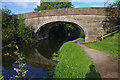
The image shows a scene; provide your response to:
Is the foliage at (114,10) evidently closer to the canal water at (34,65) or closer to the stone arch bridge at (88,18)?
the stone arch bridge at (88,18)

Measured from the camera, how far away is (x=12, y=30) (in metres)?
9.24

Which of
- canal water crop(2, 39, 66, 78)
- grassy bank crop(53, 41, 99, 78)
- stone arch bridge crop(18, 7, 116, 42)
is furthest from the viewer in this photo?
stone arch bridge crop(18, 7, 116, 42)

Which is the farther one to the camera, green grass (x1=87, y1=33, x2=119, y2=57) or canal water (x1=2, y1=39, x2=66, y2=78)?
green grass (x1=87, y1=33, x2=119, y2=57)

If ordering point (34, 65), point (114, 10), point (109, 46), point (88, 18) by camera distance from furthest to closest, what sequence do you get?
point (88, 18), point (114, 10), point (109, 46), point (34, 65)

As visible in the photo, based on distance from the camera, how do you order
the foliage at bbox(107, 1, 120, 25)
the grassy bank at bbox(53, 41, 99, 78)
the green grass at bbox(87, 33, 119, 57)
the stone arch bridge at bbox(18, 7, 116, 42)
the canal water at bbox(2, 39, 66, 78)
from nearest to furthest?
1. the grassy bank at bbox(53, 41, 99, 78)
2. the canal water at bbox(2, 39, 66, 78)
3. the green grass at bbox(87, 33, 119, 57)
4. the foliage at bbox(107, 1, 120, 25)
5. the stone arch bridge at bbox(18, 7, 116, 42)

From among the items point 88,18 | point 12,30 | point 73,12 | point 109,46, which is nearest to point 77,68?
point 109,46

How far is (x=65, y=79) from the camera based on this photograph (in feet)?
9.20

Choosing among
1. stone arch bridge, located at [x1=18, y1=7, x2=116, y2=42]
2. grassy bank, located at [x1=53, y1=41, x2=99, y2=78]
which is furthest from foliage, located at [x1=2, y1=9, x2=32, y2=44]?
grassy bank, located at [x1=53, y1=41, x2=99, y2=78]

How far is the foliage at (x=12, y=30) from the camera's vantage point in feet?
28.2

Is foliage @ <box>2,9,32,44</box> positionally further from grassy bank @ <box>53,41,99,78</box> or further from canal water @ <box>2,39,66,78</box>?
grassy bank @ <box>53,41,99,78</box>

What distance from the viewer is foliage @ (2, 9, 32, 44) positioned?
28.2 feet

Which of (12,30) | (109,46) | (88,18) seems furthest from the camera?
(12,30)

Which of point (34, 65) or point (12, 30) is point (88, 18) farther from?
point (12, 30)

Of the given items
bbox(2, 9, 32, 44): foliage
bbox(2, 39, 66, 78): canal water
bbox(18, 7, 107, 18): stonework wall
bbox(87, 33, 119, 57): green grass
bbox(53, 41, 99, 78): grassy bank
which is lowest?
bbox(2, 39, 66, 78): canal water
